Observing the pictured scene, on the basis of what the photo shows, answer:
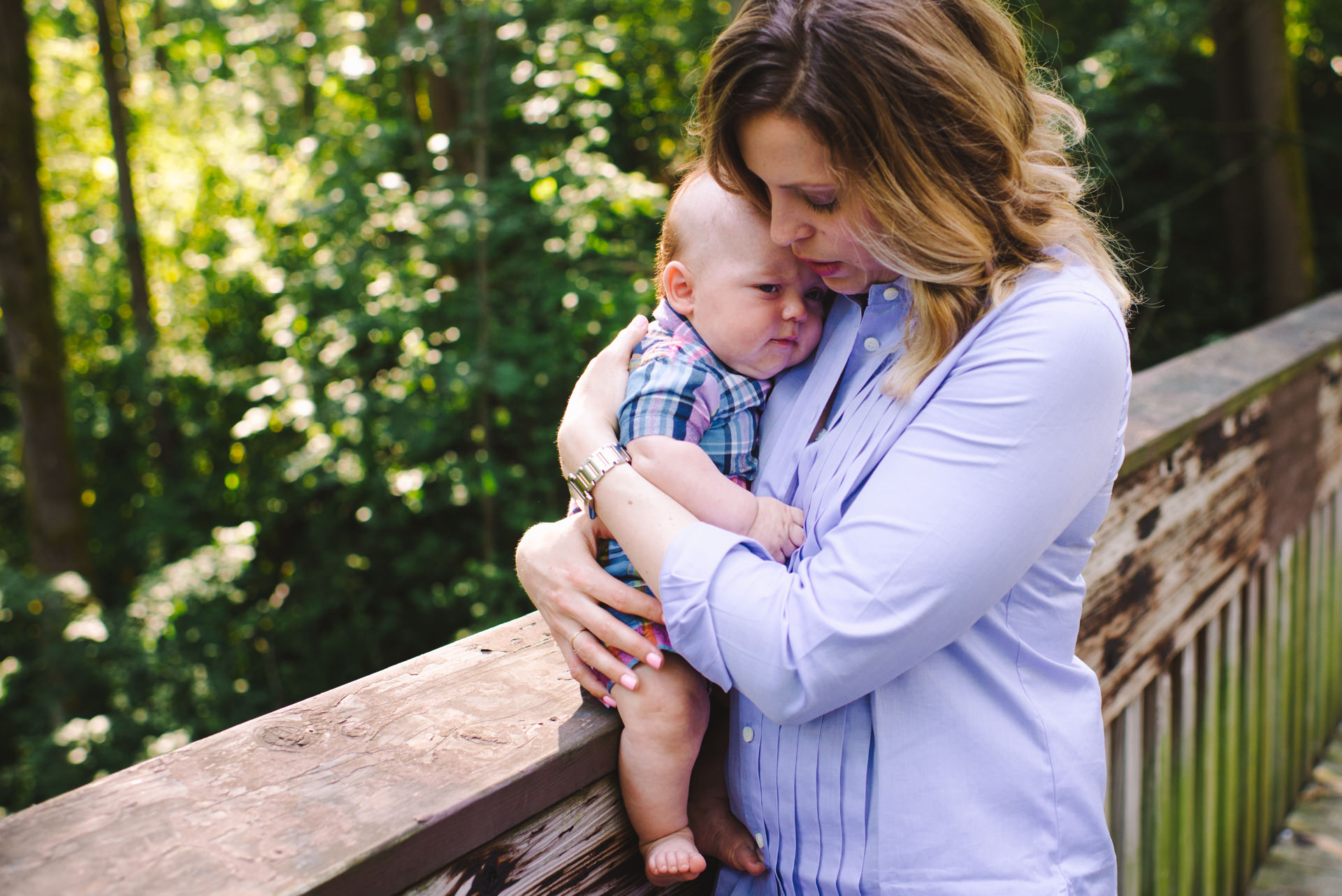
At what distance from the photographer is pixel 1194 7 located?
654 centimetres

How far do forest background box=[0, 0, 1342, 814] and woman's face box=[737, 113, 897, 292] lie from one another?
425 mm

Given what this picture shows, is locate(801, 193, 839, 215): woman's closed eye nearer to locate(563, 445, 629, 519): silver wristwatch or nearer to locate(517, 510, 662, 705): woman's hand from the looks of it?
locate(563, 445, 629, 519): silver wristwatch

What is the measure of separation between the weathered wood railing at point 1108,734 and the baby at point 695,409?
0.05 meters

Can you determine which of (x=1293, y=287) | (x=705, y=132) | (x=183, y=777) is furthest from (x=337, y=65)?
(x=1293, y=287)

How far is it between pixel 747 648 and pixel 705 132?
2.28 feet

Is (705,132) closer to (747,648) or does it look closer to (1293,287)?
(747,648)

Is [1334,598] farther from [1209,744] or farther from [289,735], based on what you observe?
Result: [289,735]

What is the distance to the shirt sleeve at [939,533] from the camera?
0.98 meters

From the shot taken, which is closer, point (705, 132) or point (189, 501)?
point (705, 132)

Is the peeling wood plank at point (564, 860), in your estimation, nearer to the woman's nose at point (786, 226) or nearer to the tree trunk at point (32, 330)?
the woman's nose at point (786, 226)

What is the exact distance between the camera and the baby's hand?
122 centimetres

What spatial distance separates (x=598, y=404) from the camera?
1340 mm

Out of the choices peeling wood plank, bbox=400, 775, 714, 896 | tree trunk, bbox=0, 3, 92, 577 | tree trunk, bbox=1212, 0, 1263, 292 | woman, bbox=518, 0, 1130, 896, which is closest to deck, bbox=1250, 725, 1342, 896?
woman, bbox=518, 0, 1130, 896

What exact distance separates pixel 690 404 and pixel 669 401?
30mm
